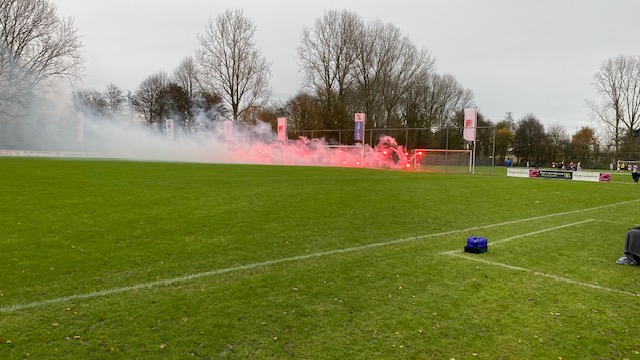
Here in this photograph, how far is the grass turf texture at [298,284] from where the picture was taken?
3.94 meters

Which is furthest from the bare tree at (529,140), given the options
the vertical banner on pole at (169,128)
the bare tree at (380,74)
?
the vertical banner on pole at (169,128)

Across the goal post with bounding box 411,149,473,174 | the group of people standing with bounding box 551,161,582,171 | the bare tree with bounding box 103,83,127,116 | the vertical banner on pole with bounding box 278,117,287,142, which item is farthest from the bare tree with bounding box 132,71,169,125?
the group of people standing with bounding box 551,161,582,171

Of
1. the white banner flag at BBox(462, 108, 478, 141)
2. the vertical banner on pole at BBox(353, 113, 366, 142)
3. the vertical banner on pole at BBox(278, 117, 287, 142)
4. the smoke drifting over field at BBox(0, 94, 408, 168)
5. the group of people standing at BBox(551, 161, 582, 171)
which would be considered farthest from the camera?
the group of people standing at BBox(551, 161, 582, 171)

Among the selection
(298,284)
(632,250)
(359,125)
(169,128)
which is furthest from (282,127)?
(298,284)

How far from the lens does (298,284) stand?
222 inches

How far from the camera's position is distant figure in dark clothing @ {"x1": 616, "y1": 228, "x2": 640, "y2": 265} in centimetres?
703

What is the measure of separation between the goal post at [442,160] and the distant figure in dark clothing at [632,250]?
28.0 metres

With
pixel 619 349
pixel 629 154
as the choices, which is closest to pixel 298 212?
pixel 619 349

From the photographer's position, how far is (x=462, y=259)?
724cm

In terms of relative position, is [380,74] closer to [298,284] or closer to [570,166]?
[570,166]

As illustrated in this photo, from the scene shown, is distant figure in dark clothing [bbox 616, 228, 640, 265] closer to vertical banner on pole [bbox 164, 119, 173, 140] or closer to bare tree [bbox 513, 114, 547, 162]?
vertical banner on pole [bbox 164, 119, 173, 140]

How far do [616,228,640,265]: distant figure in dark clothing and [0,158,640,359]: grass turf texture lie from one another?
0.90ft

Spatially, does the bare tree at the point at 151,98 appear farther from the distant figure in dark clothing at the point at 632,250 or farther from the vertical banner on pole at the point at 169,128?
the distant figure in dark clothing at the point at 632,250

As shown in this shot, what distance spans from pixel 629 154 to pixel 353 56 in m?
43.4
